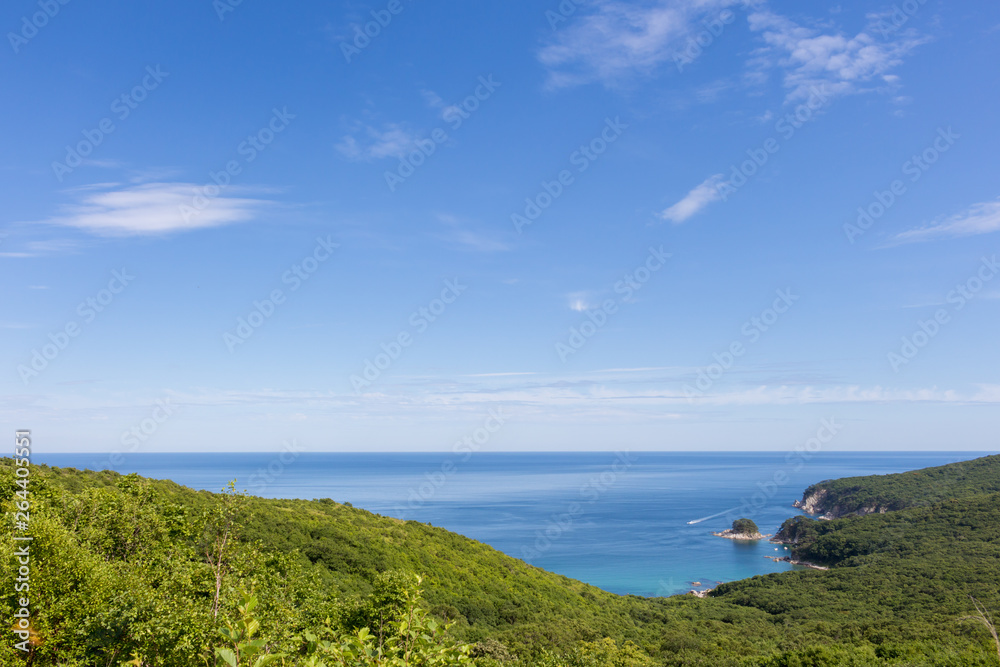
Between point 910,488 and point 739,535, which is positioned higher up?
point 910,488

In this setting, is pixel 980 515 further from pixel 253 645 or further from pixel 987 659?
pixel 253 645

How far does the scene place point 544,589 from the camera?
180ft

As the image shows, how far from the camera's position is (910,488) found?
13700 centimetres

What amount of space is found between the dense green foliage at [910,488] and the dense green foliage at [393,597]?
92.6 ft

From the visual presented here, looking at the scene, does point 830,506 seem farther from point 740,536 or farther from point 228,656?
point 228,656

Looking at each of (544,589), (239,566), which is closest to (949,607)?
(544,589)

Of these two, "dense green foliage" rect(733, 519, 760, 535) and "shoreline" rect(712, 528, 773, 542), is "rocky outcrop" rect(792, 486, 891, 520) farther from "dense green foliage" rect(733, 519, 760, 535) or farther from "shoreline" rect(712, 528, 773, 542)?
"shoreline" rect(712, 528, 773, 542)

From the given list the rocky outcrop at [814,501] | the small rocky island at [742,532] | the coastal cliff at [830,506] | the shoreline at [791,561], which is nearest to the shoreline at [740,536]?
the small rocky island at [742,532]

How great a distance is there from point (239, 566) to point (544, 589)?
44698 mm

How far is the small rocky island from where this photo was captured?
12938 centimetres

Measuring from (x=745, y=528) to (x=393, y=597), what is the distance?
134 meters

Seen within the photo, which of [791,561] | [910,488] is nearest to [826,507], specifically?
[910,488]

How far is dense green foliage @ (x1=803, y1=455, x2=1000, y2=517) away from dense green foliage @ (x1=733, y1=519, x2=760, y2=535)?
2810 centimetres

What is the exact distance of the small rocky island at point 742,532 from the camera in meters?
129
